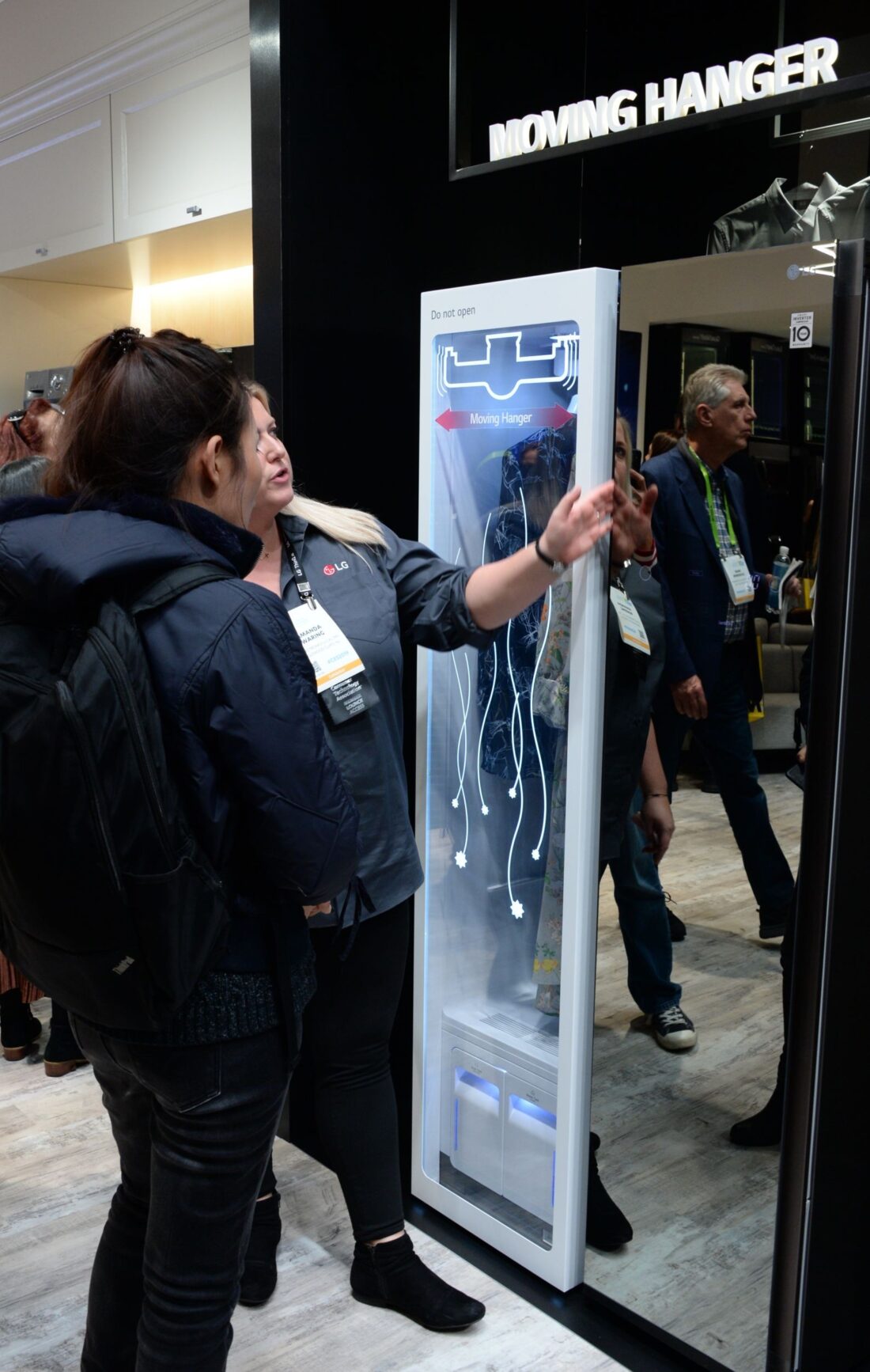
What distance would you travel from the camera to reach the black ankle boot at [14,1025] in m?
3.06

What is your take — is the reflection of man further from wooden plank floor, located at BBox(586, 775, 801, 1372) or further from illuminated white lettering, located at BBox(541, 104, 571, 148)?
illuminated white lettering, located at BBox(541, 104, 571, 148)

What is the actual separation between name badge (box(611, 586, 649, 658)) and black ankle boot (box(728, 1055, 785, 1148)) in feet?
2.06

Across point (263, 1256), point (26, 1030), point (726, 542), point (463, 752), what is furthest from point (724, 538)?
point (26, 1030)

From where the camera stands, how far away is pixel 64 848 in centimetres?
124

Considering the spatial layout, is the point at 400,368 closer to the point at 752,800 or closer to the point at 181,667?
the point at 752,800

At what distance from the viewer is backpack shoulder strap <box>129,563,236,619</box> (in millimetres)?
1264

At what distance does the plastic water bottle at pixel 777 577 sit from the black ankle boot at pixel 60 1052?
2.07 metres

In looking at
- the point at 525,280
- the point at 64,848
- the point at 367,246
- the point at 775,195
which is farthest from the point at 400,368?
the point at 64,848

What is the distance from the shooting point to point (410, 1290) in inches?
81.4

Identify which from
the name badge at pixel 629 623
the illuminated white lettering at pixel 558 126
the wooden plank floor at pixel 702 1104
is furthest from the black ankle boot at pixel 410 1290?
the illuminated white lettering at pixel 558 126

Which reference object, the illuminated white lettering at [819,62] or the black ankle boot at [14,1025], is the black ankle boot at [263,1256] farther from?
the illuminated white lettering at [819,62]

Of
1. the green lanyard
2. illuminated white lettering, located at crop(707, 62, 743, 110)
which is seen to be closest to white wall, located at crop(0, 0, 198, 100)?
illuminated white lettering, located at crop(707, 62, 743, 110)

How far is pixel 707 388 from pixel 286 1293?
166 centimetres

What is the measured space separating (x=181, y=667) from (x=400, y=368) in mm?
1348
